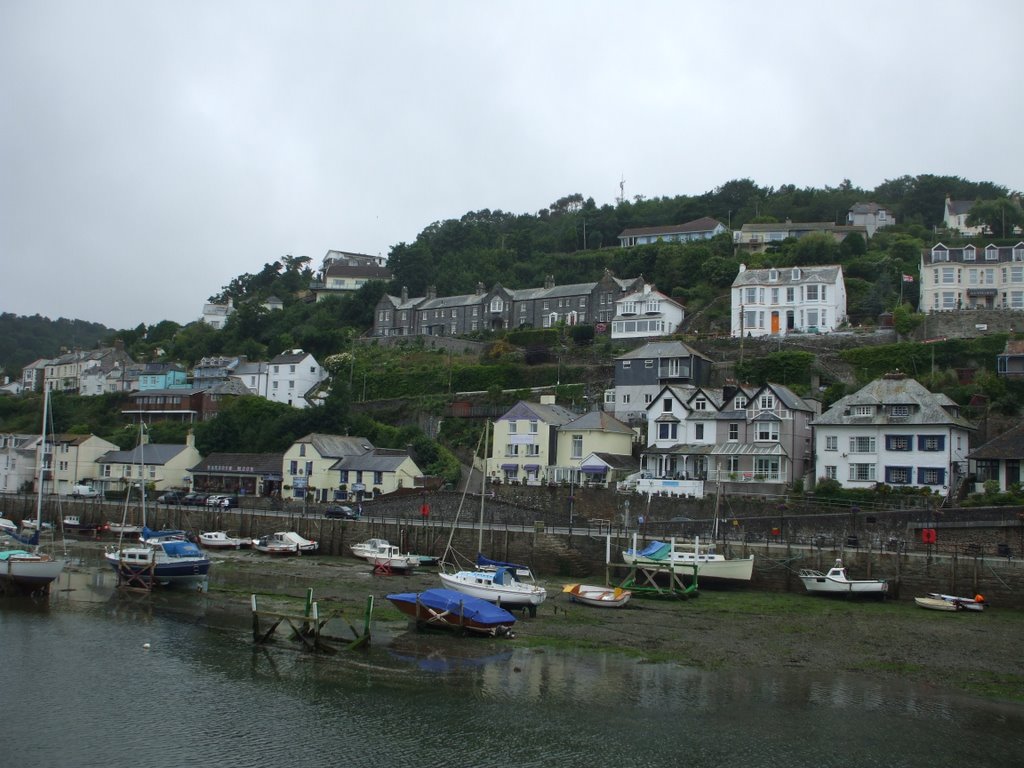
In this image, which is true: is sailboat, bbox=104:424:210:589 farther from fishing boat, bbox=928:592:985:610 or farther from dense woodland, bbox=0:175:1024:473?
fishing boat, bbox=928:592:985:610

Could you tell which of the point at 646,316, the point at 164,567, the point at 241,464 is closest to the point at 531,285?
the point at 646,316

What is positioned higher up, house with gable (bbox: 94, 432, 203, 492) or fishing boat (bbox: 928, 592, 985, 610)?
house with gable (bbox: 94, 432, 203, 492)

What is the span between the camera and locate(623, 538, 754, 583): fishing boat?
132 feet

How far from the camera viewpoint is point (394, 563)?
44094 mm

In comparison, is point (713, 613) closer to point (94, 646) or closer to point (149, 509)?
point (94, 646)

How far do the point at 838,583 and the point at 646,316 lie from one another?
4205 cm

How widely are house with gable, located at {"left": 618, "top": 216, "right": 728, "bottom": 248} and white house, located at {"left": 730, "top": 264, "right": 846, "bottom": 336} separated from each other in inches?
1000

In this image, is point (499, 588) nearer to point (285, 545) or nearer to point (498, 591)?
point (498, 591)

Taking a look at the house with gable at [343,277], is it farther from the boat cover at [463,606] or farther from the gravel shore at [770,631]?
the boat cover at [463,606]

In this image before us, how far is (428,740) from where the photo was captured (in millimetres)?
21125

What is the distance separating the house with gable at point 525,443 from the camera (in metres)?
62.4

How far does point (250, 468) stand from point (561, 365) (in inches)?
998

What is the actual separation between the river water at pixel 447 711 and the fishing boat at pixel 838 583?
11.9 m

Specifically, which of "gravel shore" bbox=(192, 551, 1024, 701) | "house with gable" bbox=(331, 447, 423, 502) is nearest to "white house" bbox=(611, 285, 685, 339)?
"house with gable" bbox=(331, 447, 423, 502)
